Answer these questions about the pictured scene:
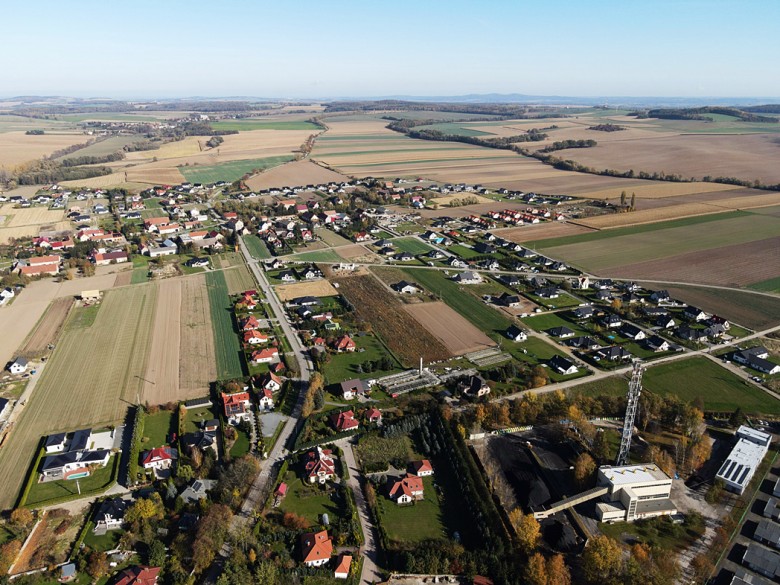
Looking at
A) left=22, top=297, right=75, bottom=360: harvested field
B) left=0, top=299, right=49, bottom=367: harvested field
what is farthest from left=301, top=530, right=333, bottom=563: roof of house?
left=0, top=299, right=49, bottom=367: harvested field

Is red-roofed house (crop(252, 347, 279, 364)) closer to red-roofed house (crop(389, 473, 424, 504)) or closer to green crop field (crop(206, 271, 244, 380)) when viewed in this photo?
green crop field (crop(206, 271, 244, 380))

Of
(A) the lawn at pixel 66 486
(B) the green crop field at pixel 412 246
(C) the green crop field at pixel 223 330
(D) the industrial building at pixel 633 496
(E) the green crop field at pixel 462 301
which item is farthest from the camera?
(B) the green crop field at pixel 412 246

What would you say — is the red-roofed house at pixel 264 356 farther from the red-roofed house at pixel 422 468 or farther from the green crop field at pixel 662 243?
the green crop field at pixel 662 243

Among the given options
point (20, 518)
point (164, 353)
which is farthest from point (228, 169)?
point (20, 518)

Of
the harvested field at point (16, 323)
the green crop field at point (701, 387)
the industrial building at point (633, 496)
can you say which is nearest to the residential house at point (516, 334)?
the green crop field at point (701, 387)

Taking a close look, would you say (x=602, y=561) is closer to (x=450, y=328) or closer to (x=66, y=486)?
(x=450, y=328)

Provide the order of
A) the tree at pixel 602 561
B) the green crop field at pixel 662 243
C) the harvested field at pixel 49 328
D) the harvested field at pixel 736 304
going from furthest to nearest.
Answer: the green crop field at pixel 662 243
the harvested field at pixel 736 304
the harvested field at pixel 49 328
the tree at pixel 602 561

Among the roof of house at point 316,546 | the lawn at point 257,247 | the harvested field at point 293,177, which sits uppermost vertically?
the harvested field at point 293,177
